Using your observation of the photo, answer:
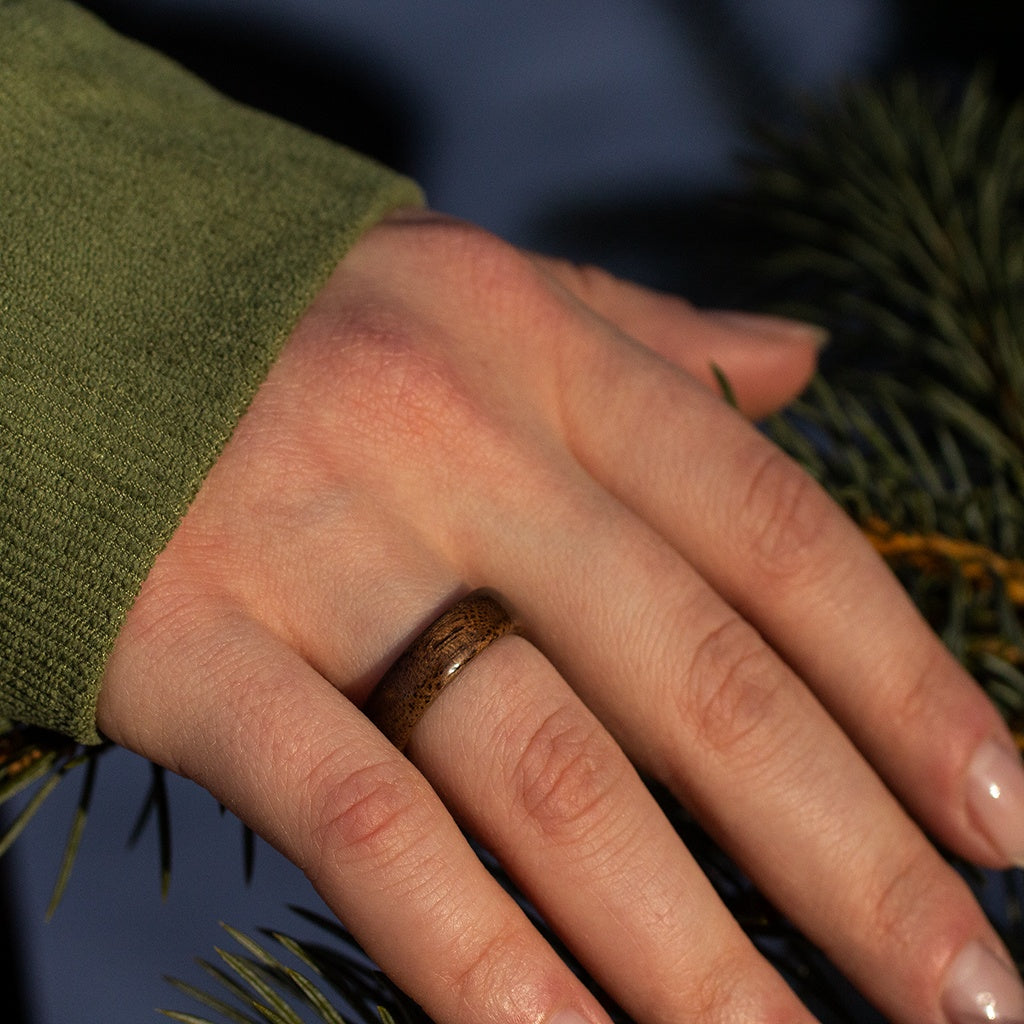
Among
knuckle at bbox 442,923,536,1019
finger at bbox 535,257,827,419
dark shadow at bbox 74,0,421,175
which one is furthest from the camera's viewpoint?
dark shadow at bbox 74,0,421,175

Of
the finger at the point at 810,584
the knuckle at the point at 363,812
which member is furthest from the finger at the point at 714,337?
the knuckle at the point at 363,812

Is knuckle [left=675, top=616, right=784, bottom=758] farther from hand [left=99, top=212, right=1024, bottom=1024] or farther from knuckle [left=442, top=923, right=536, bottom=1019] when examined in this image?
knuckle [left=442, top=923, right=536, bottom=1019]

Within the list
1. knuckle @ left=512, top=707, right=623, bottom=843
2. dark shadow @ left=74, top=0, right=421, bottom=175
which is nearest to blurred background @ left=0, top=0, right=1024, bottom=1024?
dark shadow @ left=74, top=0, right=421, bottom=175

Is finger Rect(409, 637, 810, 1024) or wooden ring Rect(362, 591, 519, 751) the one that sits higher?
wooden ring Rect(362, 591, 519, 751)

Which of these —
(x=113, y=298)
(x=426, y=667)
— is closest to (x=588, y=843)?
(x=426, y=667)

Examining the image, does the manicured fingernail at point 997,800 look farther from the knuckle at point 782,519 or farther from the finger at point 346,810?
the finger at point 346,810

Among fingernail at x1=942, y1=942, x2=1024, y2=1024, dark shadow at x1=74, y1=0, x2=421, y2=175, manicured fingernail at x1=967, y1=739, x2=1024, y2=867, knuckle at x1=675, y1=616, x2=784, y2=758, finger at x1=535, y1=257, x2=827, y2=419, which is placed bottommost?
fingernail at x1=942, y1=942, x2=1024, y2=1024

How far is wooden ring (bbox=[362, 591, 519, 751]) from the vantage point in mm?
639

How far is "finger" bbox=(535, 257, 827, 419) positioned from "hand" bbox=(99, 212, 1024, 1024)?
10 centimetres

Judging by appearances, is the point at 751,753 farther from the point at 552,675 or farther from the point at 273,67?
the point at 273,67

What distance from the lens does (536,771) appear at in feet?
2.15

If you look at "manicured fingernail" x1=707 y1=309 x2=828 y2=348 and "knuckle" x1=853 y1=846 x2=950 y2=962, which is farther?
"manicured fingernail" x1=707 y1=309 x2=828 y2=348

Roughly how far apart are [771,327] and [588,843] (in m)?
0.51

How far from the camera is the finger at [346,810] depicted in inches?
23.3
